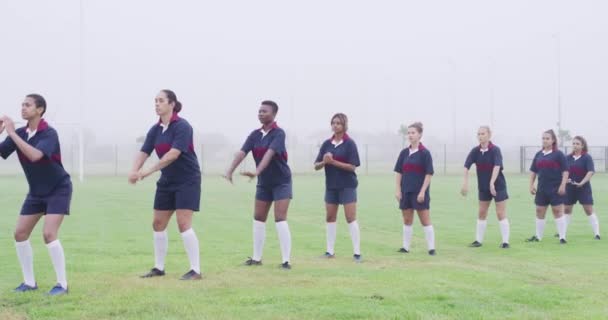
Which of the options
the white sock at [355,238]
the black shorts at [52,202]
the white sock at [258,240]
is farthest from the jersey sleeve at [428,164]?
the black shorts at [52,202]

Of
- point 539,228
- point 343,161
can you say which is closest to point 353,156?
point 343,161

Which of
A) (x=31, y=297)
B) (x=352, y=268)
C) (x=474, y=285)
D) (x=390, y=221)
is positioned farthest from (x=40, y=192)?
(x=390, y=221)

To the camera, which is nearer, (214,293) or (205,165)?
(214,293)

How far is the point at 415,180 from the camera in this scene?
520 inches

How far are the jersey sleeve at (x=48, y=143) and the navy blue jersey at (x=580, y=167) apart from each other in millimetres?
10974

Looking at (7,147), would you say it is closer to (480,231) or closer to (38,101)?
(38,101)

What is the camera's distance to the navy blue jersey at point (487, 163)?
14398mm

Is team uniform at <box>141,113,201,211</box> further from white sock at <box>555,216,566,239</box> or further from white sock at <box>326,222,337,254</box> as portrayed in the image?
white sock at <box>555,216,566,239</box>

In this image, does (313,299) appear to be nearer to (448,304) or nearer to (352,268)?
(448,304)

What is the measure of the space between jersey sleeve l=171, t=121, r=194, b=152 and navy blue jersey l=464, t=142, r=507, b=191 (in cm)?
657

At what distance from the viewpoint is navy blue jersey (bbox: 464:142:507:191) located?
47.2ft

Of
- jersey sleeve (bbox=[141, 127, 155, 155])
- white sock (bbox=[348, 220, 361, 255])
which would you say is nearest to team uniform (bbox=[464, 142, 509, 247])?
white sock (bbox=[348, 220, 361, 255])

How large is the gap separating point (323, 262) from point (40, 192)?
4296 mm

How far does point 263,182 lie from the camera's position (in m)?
11.2
